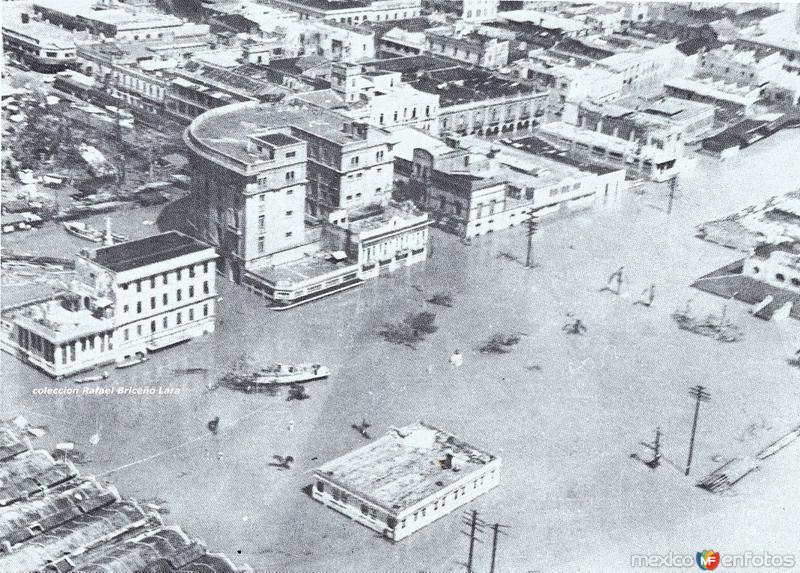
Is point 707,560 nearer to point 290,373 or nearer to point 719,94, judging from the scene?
point 290,373

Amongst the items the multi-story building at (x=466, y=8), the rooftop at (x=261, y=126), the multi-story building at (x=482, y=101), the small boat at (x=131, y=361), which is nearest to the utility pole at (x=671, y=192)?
the multi-story building at (x=482, y=101)

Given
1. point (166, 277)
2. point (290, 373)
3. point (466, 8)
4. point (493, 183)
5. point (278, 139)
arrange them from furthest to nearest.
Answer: point (466, 8) < point (493, 183) < point (278, 139) < point (166, 277) < point (290, 373)

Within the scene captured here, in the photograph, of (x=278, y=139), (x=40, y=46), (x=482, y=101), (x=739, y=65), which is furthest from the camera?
(x=739, y=65)

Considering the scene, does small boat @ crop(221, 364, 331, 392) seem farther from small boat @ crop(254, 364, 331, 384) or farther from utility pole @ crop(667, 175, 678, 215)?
utility pole @ crop(667, 175, 678, 215)

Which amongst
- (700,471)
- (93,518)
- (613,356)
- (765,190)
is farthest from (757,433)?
(765,190)

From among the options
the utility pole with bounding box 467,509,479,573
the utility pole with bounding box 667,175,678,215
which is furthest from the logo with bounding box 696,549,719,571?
the utility pole with bounding box 667,175,678,215

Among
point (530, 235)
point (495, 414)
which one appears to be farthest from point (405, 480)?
point (530, 235)

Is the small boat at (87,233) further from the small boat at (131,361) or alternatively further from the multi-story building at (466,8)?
the multi-story building at (466,8)

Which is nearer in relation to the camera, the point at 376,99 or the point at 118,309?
the point at 118,309
